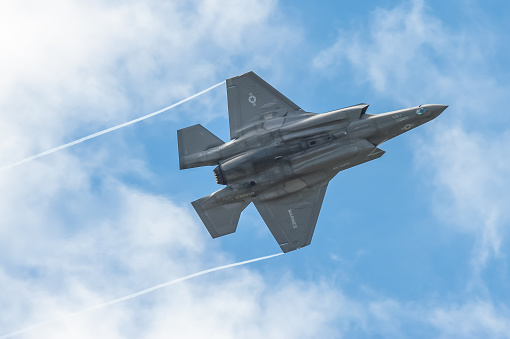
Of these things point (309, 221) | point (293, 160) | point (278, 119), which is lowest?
point (309, 221)

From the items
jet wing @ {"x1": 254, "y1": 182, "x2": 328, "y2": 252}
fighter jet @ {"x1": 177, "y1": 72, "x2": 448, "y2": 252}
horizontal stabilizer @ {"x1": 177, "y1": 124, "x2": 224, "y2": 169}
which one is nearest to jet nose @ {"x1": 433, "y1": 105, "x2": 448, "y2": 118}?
fighter jet @ {"x1": 177, "y1": 72, "x2": 448, "y2": 252}

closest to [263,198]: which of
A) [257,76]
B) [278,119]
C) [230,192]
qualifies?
[230,192]

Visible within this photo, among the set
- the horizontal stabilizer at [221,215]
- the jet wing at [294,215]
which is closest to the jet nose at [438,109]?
the jet wing at [294,215]

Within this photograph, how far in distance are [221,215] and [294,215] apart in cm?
471

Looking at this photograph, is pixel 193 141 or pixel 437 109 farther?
pixel 193 141

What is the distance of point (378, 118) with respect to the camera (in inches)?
1774

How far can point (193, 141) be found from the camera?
4694 centimetres

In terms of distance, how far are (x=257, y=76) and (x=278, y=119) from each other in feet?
13.2

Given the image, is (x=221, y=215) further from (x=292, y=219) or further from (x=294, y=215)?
(x=294, y=215)

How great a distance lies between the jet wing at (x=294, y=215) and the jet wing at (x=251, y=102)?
5312mm

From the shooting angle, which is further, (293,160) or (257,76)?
(257,76)

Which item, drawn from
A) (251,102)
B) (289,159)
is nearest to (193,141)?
(251,102)

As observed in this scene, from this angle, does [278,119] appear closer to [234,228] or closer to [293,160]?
[293,160]

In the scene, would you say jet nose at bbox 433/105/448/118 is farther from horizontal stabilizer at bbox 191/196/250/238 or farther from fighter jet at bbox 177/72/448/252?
horizontal stabilizer at bbox 191/196/250/238
